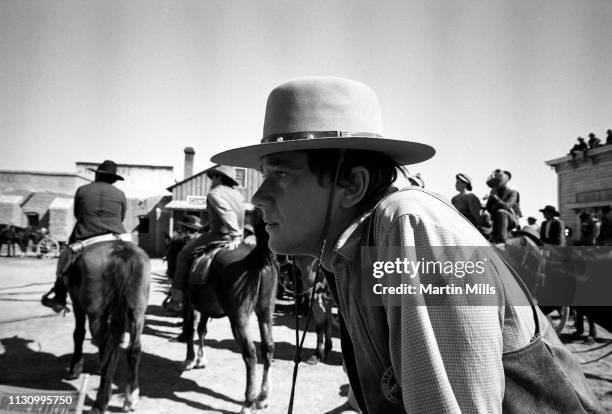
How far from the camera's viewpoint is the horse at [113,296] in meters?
4.23

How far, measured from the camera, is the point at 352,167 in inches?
51.1

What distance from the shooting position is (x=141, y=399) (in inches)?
176

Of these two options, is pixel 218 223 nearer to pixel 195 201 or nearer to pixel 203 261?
pixel 203 261

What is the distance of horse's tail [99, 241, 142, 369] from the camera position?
4211 millimetres

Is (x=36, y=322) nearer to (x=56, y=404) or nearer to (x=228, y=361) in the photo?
(x=228, y=361)

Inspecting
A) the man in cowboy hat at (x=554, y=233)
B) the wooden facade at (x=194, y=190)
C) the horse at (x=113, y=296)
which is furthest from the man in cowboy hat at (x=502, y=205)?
the wooden facade at (x=194, y=190)

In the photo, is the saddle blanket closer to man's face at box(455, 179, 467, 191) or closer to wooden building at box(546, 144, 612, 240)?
man's face at box(455, 179, 467, 191)

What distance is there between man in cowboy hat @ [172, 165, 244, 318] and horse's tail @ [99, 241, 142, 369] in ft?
2.48

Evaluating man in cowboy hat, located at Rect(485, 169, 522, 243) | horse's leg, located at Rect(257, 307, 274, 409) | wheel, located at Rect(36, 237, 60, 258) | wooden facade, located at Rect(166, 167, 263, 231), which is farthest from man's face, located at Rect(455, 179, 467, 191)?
wheel, located at Rect(36, 237, 60, 258)

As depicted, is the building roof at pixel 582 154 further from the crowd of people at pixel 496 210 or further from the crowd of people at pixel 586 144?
the crowd of people at pixel 496 210

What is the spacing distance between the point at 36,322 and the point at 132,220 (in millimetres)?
27544

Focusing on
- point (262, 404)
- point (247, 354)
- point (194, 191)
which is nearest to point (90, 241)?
point (247, 354)

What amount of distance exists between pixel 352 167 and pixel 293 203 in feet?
0.82

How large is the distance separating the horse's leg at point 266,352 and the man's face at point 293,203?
12.3 ft
